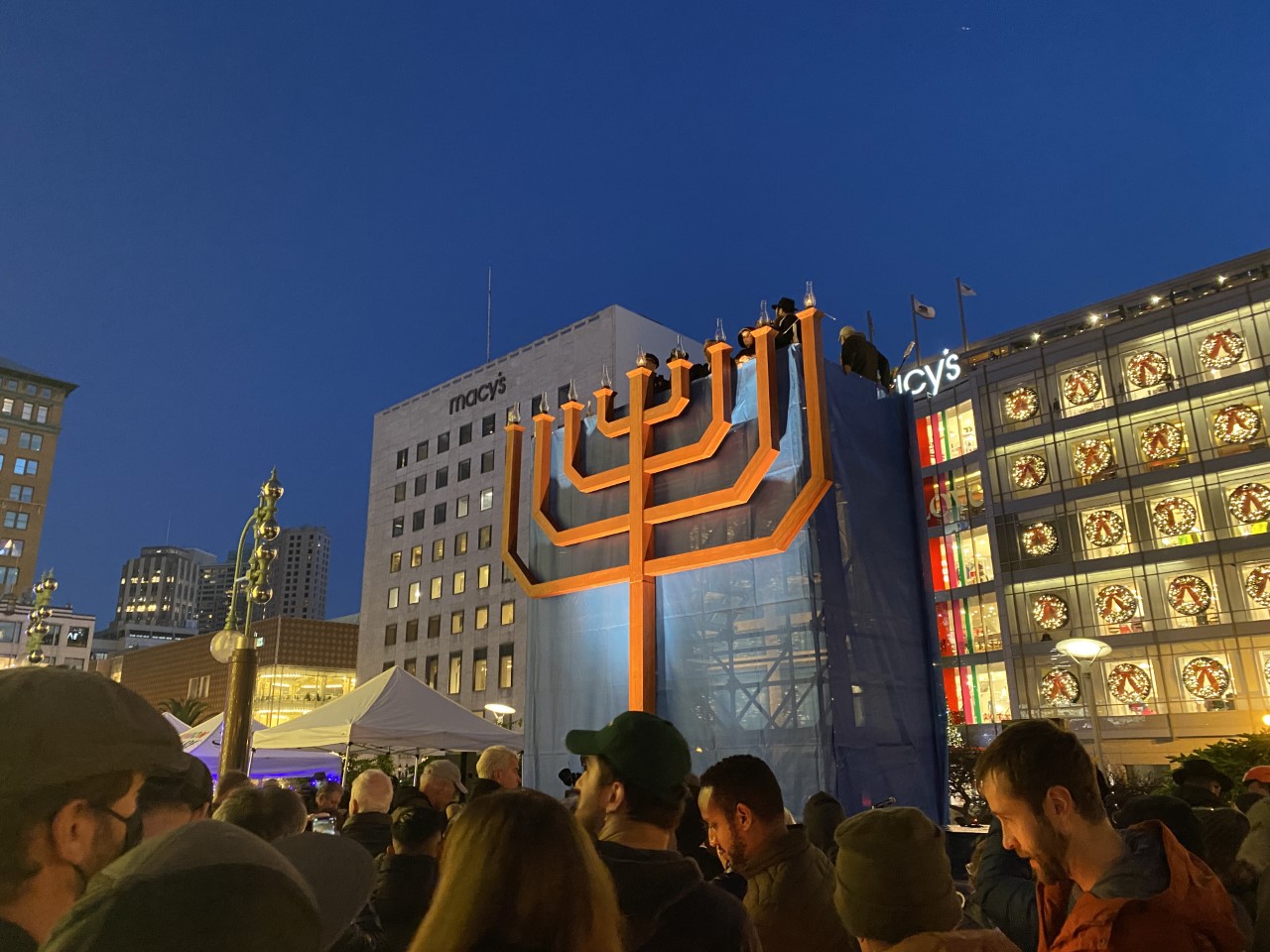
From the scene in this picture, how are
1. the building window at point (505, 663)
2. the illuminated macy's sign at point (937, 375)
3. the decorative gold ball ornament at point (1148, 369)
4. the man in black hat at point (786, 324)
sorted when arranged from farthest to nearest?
the building window at point (505, 663) → the illuminated macy's sign at point (937, 375) → the decorative gold ball ornament at point (1148, 369) → the man in black hat at point (786, 324)

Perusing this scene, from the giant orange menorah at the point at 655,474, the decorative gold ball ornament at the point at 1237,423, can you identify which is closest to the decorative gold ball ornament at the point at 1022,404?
the decorative gold ball ornament at the point at 1237,423

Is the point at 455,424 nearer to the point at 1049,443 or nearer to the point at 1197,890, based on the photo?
the point at 1049,443

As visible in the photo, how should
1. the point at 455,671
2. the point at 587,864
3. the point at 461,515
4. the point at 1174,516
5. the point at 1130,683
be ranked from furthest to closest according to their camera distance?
the point at 461,515 → the point at 455,671 → the point at 1174,516 → the point at 1130,683 → the point at 587,864

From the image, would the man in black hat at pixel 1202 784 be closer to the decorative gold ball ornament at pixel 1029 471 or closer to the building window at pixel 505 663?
the decorative gold ball ornament at pixel 1029 471

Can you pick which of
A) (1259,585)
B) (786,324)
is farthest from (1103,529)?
(786,324)

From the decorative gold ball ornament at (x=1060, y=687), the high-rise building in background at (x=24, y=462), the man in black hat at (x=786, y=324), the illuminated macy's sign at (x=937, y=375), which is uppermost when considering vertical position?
the high-rise building in background at (x=24, y=462)

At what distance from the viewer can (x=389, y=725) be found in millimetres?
13305

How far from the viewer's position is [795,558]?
13305 millimetres

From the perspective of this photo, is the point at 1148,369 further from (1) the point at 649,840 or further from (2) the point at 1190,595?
(1) the point at 649,840

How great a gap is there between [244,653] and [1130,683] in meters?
30.9

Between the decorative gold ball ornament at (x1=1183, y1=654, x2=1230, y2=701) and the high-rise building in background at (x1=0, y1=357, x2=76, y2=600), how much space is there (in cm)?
9044

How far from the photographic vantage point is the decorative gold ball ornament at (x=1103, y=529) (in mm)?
33062

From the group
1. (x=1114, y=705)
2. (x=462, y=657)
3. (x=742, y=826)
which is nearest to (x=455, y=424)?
(x=462, y=657)

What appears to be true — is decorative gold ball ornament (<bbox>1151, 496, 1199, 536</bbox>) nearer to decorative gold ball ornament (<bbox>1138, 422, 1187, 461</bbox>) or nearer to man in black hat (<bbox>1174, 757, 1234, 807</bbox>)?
decorative gold ball ornament (<bbox>1138, 422, 1187, 461</bbox>)
